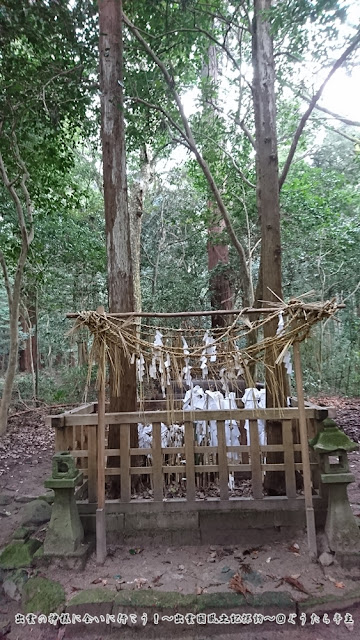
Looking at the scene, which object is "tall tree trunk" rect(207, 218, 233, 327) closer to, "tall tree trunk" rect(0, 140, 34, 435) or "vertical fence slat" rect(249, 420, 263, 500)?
"tall tree trunk" rect(0, 140, 34, 435)

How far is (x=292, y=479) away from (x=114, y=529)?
181 cm

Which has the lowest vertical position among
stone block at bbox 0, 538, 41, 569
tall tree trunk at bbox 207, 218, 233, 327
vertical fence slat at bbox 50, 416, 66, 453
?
stone block at bbox 0, 538, 41, 569

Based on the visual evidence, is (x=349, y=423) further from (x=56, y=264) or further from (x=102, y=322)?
(x=56, y=264)

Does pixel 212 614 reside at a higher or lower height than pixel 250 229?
lower

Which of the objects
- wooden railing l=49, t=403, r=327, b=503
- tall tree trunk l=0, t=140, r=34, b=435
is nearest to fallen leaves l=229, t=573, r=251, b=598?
wooden railing l=49, t=403, r=327, b=503

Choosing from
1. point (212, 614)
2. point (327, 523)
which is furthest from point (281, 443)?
point (212, 614)

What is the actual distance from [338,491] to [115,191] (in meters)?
4.08

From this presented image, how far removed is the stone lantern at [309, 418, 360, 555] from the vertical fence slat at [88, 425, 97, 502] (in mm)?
2163

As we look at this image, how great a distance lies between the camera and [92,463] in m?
4.01

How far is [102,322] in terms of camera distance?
3.48 meters

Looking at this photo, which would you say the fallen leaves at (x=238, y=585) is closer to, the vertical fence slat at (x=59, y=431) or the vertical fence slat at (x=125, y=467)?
the vertical fence slat at (x=125, y=467)

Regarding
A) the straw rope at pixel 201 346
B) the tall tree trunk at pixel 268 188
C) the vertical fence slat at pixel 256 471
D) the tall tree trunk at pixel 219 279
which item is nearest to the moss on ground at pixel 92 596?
the vertical fence slat at pixel 256 471

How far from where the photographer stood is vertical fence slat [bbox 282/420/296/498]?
386 centimetres

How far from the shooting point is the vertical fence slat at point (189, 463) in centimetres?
386
